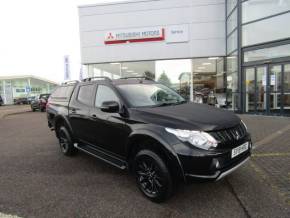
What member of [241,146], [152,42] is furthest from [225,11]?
[241,146]

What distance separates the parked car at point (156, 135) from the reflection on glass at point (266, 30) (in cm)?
810

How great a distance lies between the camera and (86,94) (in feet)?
14.9

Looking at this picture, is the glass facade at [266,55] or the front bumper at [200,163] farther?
the glass facade at [266,55]

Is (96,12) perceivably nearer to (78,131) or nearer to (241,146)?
(78,131)

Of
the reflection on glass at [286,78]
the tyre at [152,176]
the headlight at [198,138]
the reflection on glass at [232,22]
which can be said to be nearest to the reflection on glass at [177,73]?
the reflection on glass at [232,22]

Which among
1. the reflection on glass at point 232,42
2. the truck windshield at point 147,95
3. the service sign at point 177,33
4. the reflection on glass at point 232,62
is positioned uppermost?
the service sign at point 177,33

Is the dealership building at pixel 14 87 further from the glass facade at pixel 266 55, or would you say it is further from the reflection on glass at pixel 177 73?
the glass facade at pixel 266 55

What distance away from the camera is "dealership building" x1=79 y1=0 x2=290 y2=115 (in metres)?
10.8

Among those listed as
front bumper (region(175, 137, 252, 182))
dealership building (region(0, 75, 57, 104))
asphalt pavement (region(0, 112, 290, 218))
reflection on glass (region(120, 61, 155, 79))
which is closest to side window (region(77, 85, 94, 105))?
asphalt pavement (region(0, 112, 290, 218))

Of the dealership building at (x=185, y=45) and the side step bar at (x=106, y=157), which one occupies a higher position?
the dealership building at (x=185, y=45)

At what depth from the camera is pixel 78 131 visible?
4605mm

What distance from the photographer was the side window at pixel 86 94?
4.35 m

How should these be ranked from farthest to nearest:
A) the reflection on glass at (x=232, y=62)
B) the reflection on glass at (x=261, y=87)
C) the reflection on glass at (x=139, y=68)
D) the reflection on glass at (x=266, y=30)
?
the reflection on glass at (x=139, y=68)
the reflection on glass at (x=232, y=62)
the reflection on glass at (x=261, y=87)
the reflection on glass at (x=266, y=30)

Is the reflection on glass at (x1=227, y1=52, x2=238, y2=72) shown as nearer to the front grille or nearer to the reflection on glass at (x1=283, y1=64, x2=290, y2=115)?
the reflection on glass at (x1=283, y1=64, x2=290, y2=115)
